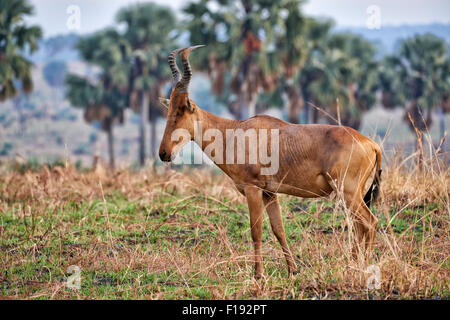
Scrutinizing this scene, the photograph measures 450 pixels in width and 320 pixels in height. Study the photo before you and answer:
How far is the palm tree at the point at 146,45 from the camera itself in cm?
3844

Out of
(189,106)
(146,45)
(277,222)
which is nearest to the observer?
(189,106)

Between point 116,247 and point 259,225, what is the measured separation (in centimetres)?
237

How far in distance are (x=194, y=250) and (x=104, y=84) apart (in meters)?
33.9

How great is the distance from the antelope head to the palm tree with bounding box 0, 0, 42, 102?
2693 centimetres

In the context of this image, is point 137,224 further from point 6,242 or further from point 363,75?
point 363,75

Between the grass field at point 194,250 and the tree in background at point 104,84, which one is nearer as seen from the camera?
the grass field at point 194,250

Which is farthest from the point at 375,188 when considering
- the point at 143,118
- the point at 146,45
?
the point at 146,45

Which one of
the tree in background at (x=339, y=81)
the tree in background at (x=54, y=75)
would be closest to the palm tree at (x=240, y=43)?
the tree in background at (x=339, y=81)

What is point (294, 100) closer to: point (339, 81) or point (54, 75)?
point (339, 81)

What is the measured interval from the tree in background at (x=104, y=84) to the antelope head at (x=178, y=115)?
31863 millimetres

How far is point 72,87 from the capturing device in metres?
38.5

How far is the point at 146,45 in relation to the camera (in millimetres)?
39594

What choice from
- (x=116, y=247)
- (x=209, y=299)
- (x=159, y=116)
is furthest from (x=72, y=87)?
(x=209, y=299)

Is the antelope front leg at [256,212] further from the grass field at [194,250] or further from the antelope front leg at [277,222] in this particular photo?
the antelope front leg at [277,222]
